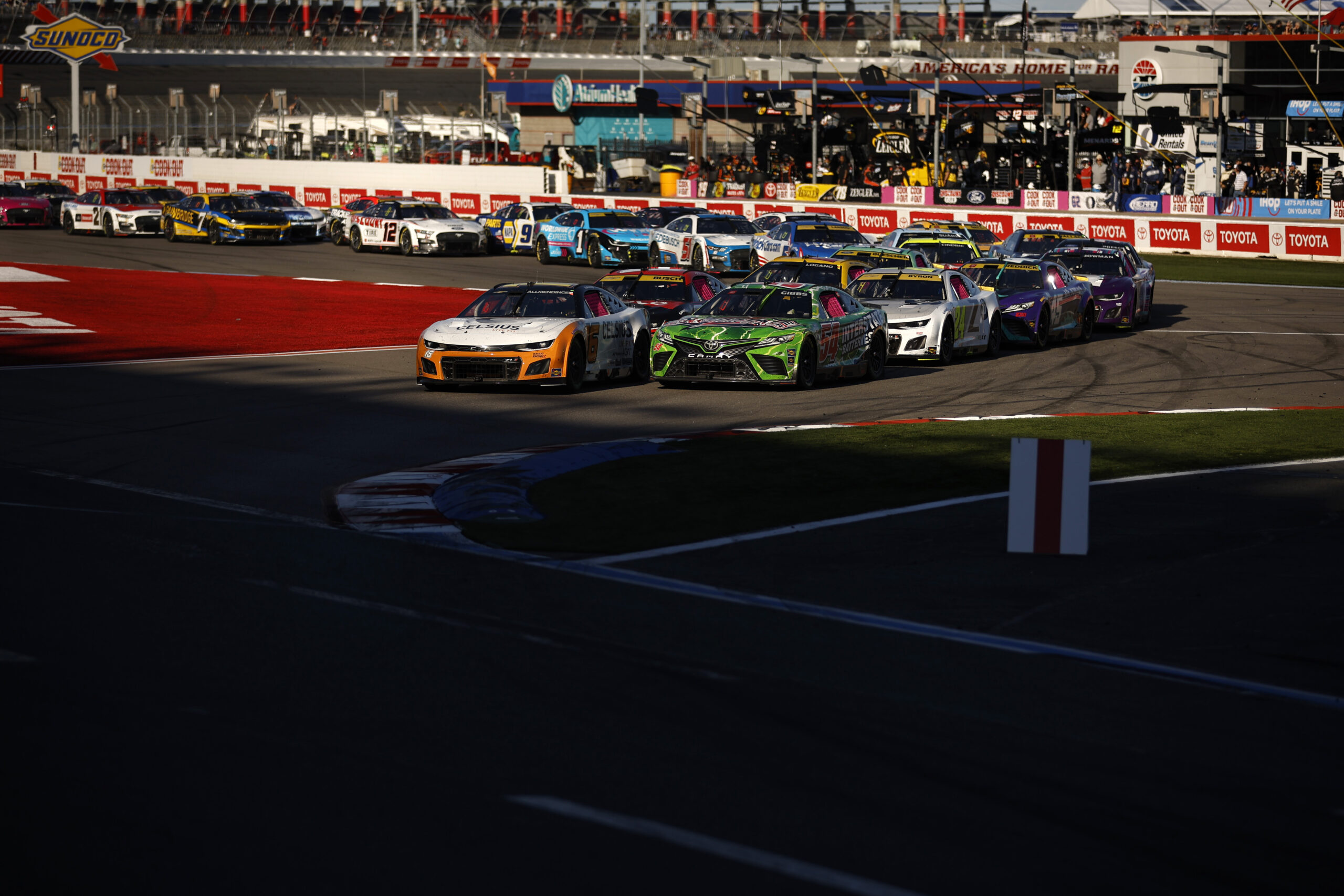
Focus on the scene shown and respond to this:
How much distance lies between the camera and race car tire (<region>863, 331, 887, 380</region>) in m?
19.9

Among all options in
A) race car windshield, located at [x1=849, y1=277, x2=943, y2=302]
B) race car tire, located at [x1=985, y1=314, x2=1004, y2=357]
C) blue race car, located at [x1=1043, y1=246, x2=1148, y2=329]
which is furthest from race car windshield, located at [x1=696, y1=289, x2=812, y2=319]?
→ blue race car, located at [x1=1043, y1=246, x2=1148, y2=329]

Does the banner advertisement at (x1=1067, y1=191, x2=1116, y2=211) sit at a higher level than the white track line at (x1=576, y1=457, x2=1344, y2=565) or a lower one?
higher

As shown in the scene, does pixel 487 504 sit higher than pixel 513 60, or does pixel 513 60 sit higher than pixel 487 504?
pixel 513 60

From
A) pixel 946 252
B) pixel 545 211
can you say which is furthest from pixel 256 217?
pixel 946 252

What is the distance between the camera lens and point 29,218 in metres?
47.1

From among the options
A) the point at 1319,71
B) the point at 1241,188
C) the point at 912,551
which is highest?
the point at 1319,71

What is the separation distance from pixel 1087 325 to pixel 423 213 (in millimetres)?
21586

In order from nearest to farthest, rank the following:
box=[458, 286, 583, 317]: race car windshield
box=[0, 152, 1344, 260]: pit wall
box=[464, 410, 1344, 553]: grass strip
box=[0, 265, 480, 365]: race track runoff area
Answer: box=[464, 410, 1344, 553]: grass strip, box=[458, 286, 583, 317]: race car windshield, box=[0, 265, 480, 365]: race track runoff area, box=[0, 152, 1344, 260]: pit wall

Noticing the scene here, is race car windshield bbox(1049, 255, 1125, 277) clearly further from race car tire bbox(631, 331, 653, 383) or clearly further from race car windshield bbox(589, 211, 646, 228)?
race car windshield bbox(589, 211, 646, 228)

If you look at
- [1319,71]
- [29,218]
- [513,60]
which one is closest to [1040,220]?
[1319,71]

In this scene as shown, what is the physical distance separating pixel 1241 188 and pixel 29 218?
3571 cm

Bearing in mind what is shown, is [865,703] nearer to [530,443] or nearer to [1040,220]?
[530,443]

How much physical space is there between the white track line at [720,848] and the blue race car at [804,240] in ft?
91.9

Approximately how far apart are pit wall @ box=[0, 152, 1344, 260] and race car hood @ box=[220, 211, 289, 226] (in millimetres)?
8176
